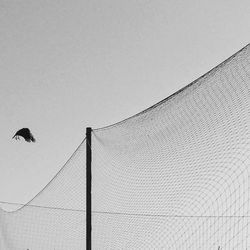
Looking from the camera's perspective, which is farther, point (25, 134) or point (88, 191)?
point (25, 134)

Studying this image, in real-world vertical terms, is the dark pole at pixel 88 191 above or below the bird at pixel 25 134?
below

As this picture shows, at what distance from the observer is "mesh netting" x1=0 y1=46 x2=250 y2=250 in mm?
6379

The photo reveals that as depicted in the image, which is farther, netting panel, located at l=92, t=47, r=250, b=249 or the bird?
the bird

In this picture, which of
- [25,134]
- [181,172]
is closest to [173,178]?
[181,172]

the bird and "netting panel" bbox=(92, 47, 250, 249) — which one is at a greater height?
the bird

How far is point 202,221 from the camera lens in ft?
24.1

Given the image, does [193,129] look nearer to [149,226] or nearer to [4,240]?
[149,226]

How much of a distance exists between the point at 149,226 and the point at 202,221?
2112 millimetres

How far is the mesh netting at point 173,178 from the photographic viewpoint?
638cm

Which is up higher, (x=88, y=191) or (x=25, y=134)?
(x=25, y=134)

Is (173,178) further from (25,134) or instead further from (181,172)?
(25,134)

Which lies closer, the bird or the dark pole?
the dark pole

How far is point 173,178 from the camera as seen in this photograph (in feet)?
28.1

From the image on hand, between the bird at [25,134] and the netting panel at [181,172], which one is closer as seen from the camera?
the netting panel at [181,172]
